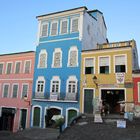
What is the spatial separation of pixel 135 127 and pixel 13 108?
16.2m

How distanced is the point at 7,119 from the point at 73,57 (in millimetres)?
12351

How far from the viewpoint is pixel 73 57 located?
23016 mm

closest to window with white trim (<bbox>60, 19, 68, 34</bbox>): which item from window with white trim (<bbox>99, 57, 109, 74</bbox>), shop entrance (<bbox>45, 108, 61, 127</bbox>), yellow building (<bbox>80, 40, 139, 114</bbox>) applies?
yellow building (<bbox>80, 40, 139, 114</bbox>)

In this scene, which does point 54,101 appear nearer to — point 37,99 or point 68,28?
point 37,99

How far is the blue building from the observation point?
22.4m

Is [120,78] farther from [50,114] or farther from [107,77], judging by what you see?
[50,114]

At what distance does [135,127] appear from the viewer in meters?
15.4

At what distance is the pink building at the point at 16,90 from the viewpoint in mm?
25031

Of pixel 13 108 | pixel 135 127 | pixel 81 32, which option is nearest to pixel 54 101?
pixel 13 108

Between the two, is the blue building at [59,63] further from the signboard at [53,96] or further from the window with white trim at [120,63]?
the window with white trim at [120,63]

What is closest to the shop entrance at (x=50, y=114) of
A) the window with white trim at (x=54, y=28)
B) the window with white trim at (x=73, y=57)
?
the window with white trim at (x=73, y=57)

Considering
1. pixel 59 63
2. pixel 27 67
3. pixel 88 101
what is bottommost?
pixel 88 101

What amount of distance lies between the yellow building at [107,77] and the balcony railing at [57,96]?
90 cm

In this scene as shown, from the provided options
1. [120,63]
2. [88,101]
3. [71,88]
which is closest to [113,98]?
[88,101]
